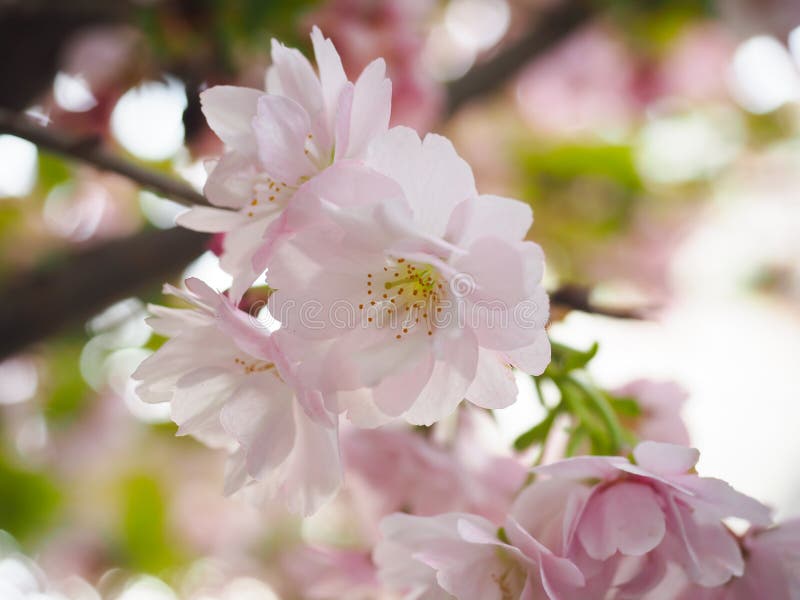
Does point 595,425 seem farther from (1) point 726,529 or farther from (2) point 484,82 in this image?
(2) point 484,82

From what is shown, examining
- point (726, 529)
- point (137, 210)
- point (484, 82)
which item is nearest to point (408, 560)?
point (726, 529)

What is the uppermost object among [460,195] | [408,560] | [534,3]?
[460,195]

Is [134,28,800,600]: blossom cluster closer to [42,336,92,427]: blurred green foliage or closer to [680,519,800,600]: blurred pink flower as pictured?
[680,519,800,600]: blurred pink flower

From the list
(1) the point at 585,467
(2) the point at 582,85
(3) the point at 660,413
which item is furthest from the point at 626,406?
(2) the point at 582,85

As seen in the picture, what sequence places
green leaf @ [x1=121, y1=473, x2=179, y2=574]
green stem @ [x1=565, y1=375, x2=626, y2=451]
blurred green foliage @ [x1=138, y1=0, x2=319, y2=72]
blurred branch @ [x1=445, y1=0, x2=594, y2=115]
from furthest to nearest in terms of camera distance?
1. green leaf @ [x1=121, y1=473, x2=179, y2=574]
2. blurred branch @ [x1=445, y1=0, x2=594, y2=115]
3. blurred green foliage @ [x1=138, y1=0, x2=319, y2=72]
4. green stem @ [x1=565, y1=375, x2=626, y2=451]

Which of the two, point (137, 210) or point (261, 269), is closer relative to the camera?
point (261, 269)

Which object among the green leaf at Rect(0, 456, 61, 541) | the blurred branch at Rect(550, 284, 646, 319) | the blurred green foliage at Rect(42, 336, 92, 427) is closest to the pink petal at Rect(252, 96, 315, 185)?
the blurred branch at Rect(550, 284, 646, 319)

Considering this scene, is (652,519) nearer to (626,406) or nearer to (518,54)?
(626,406)

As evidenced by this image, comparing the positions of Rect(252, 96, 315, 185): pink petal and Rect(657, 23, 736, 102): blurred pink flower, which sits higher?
Answer: Rect(252, 96, 315, 185): pink petal
